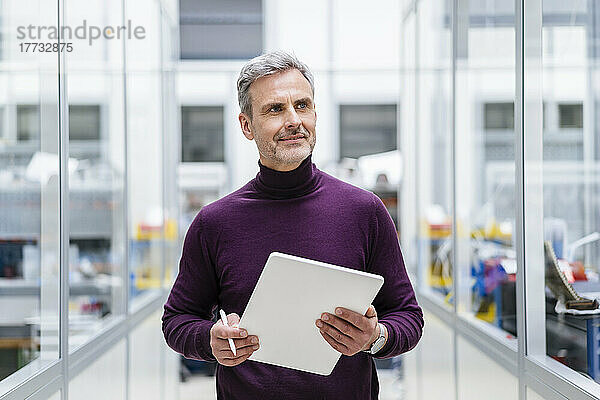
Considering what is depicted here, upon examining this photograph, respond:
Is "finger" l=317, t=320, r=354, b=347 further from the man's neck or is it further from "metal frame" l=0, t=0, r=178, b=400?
"metal frame" l=0, t=0, r=178, b=400

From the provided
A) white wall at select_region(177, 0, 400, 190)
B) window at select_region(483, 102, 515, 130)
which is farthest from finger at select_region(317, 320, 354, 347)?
white wall at select_region(177, 0, 400, 190)

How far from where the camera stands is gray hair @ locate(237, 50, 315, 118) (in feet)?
6.38

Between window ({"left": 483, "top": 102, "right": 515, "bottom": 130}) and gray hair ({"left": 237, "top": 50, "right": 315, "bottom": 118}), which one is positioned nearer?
gray hair ({"left": 237, "top": 50, "right": 315, "bottom": 118})

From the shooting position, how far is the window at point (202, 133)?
20.9ft

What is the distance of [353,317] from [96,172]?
11.9 ft

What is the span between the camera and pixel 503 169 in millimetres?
3975

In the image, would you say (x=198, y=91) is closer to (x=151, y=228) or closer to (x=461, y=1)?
(x=151, y=228)

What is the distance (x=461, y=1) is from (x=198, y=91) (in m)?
2.71

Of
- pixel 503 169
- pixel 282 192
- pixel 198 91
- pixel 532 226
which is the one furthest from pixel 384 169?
pixel 282 192

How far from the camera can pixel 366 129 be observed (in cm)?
652

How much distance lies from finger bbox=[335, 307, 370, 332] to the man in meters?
0.18

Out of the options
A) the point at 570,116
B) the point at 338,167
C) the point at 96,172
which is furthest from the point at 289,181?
the point at 338,167

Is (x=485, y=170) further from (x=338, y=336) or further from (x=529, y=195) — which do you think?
(x=338, y=336)

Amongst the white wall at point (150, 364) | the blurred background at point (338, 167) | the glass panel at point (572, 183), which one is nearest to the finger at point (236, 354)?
the blurred background at point (338, 167)
